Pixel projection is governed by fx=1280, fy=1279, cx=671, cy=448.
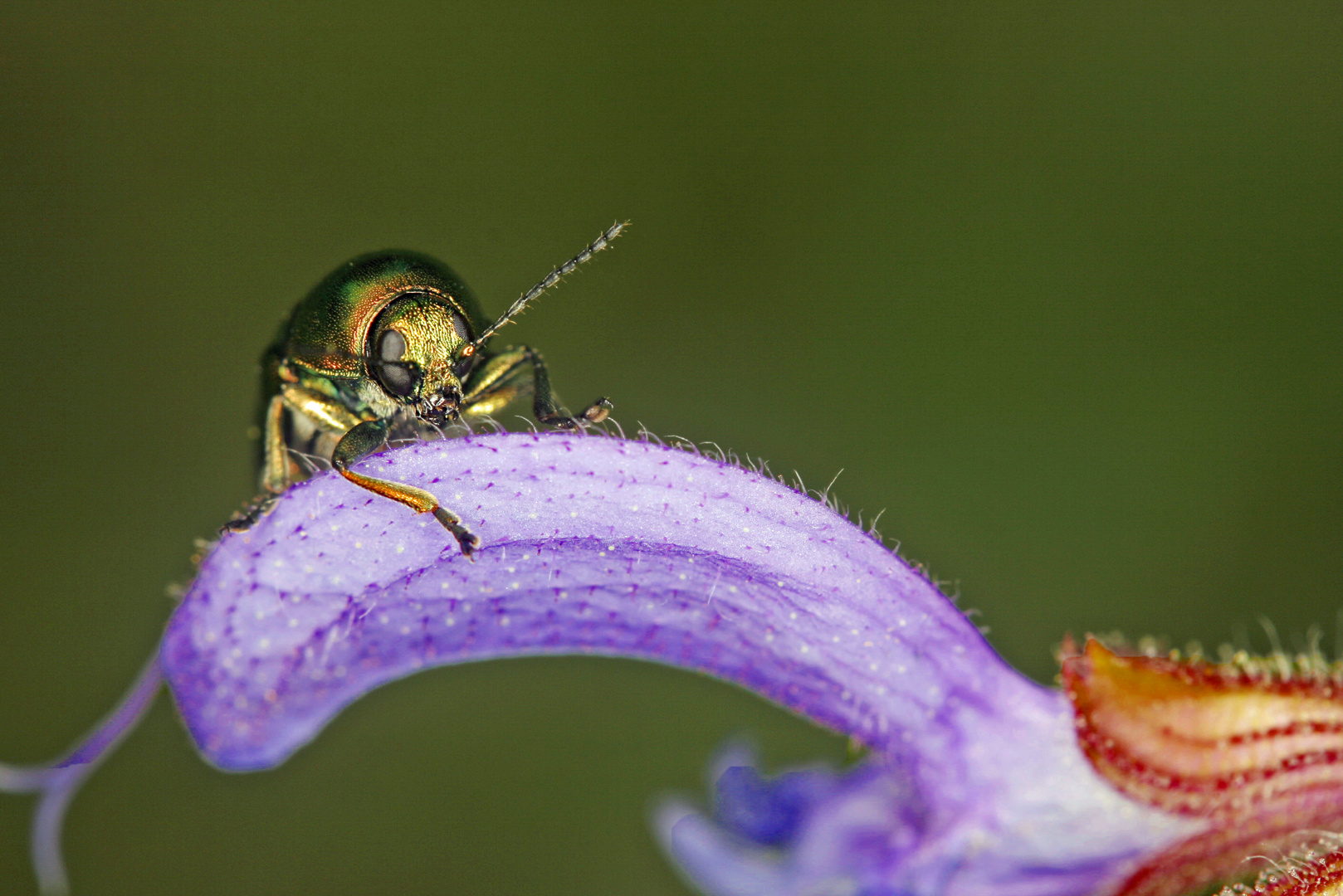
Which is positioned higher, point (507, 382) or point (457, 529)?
Result: point (507, 382)

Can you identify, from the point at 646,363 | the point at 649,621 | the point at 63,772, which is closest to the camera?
the point at 649,621

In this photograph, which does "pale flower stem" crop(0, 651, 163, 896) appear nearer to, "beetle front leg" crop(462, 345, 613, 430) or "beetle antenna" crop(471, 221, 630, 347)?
"beetle front leg" crop(462, 345, 613, 430)

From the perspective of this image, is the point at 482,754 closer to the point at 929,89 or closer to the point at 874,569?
the point at 929,89

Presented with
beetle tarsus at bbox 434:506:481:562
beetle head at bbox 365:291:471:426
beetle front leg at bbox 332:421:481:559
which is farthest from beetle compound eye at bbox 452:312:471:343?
beetle tarsus at bbox 434:506:481:562

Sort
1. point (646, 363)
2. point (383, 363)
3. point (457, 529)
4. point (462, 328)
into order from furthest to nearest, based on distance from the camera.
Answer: point (646, 363)
point (462, 328)
point (383, 363)
point (457, 529)

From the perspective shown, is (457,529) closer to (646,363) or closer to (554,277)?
(554,277)

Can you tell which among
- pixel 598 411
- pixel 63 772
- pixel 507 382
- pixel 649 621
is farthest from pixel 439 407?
pixel 63 772
